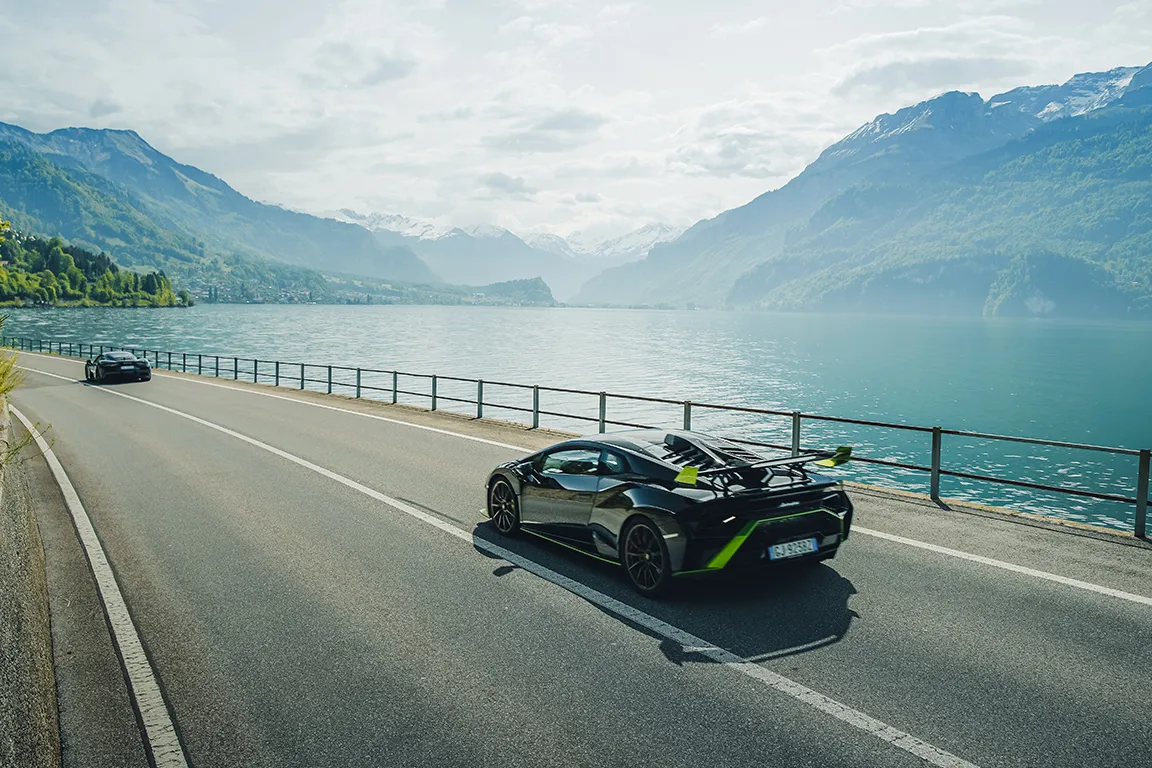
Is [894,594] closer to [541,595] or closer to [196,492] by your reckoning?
[541,595]

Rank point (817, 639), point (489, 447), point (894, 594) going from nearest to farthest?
point (817, 639), point (894, 594), point (489, 447)

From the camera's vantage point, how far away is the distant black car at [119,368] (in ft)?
114

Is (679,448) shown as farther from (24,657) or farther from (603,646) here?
(24,657)

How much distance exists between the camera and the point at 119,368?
115 feet

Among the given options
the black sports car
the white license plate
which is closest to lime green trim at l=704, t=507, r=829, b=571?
the black sports car

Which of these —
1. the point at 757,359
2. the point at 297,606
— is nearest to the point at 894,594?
the point at 297,606

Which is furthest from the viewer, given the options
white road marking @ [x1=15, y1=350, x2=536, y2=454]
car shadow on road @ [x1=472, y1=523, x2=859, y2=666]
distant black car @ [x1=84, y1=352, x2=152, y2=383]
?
distant black car @ [x1=84, y1=352, x2=152, y2=383]

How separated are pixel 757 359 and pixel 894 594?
9086 centimetres

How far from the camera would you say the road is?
488 centimetres

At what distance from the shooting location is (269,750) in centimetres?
486

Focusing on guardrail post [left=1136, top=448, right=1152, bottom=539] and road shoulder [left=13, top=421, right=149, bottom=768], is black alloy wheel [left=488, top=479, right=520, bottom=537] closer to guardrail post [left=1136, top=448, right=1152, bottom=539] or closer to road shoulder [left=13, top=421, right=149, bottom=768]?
road shoulder [left=13, top=421, right=149, bottom=768]

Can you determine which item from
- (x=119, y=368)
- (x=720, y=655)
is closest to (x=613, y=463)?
(x=720, y=655)

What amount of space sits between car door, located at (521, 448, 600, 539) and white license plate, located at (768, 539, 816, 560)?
6.24 ft

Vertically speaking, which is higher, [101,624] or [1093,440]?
[101,624]
